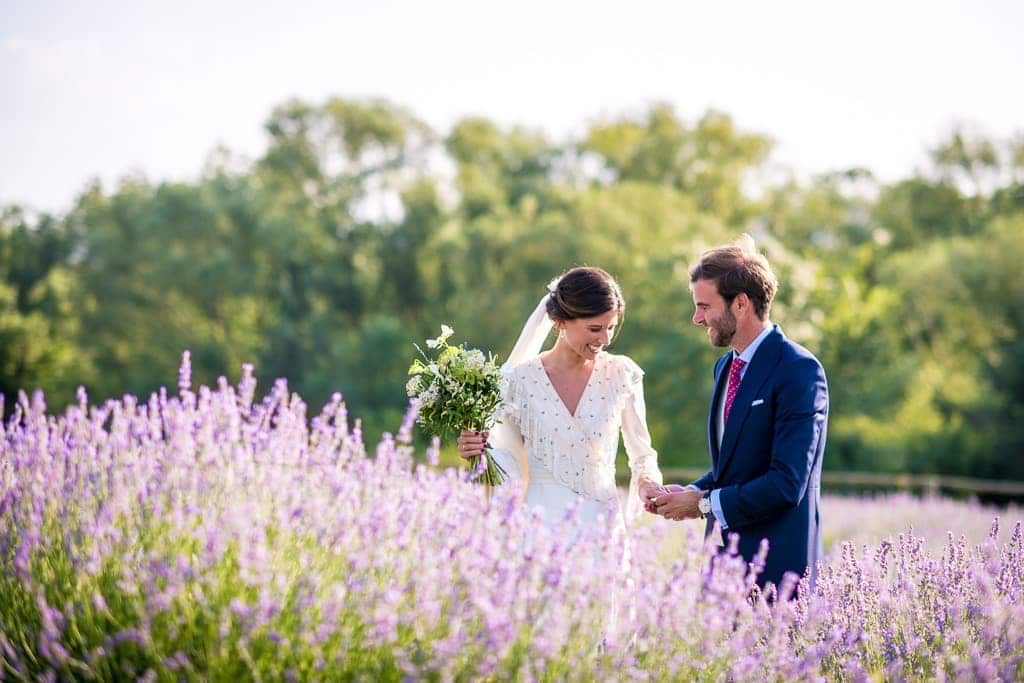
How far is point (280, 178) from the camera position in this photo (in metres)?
33.3

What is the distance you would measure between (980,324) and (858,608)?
2483 centimetres

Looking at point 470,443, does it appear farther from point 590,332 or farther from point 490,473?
point 590,332

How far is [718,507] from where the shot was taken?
12.6 feet

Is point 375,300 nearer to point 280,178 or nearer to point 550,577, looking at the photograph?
point 280,178

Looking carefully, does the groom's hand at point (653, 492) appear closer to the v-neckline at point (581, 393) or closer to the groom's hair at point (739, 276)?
the v-neckline at point (581, 393)

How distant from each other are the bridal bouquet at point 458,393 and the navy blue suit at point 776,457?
3.57 feet

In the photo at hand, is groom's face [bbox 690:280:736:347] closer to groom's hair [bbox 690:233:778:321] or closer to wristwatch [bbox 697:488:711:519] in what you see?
groom's hair [bbox 690:233:778:321]

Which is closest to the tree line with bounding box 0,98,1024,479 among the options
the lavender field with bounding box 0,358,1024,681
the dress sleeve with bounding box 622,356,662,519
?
the dress sleeve with bounding box 622,356,662,519

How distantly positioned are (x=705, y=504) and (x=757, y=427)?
0.36m

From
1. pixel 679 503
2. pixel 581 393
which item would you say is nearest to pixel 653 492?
pixel 679 503

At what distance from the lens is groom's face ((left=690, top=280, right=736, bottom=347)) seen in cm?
407

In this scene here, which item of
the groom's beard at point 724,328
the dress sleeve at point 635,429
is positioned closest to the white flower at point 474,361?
the dress sleeve at point 635,429

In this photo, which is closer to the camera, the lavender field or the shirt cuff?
the lavender field

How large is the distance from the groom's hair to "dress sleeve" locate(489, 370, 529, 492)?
3.55 feet
